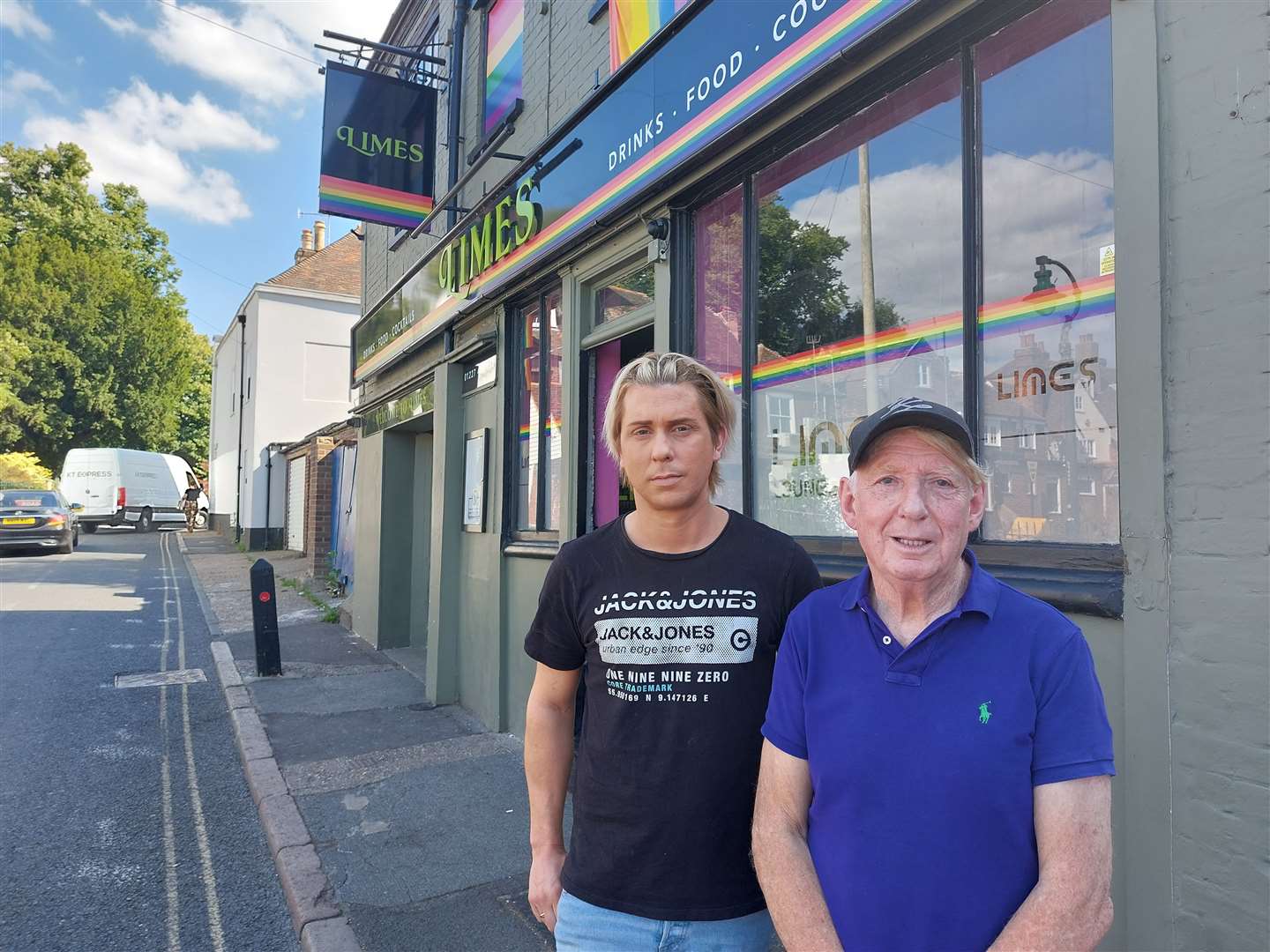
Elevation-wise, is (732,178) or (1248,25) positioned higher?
(732,178)

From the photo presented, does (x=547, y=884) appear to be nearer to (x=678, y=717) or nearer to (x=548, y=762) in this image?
(x=548, y=762)

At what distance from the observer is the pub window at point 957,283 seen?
2553 mm

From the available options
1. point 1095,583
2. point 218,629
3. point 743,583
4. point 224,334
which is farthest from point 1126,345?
point 224,334

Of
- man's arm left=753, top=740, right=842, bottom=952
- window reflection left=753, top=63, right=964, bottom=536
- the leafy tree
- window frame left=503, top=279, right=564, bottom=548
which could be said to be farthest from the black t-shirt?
the leafy tree

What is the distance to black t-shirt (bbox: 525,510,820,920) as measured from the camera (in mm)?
1747

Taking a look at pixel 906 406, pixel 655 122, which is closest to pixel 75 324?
pixel 655 122

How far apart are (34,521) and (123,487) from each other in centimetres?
1060

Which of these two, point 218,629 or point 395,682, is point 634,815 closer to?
point 395,682

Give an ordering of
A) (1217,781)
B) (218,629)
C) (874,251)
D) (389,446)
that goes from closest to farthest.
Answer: (1217,781) < (874,251) < (389,446) < (218,629)

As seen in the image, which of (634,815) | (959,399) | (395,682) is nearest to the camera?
(634,815)

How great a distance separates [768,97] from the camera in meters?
3.46

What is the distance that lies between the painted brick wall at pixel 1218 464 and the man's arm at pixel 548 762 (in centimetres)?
147

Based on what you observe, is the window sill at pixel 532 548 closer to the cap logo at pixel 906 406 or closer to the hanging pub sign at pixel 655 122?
the hanging pub sign at pixel 655 122

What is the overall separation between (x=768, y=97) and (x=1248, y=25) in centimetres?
179
